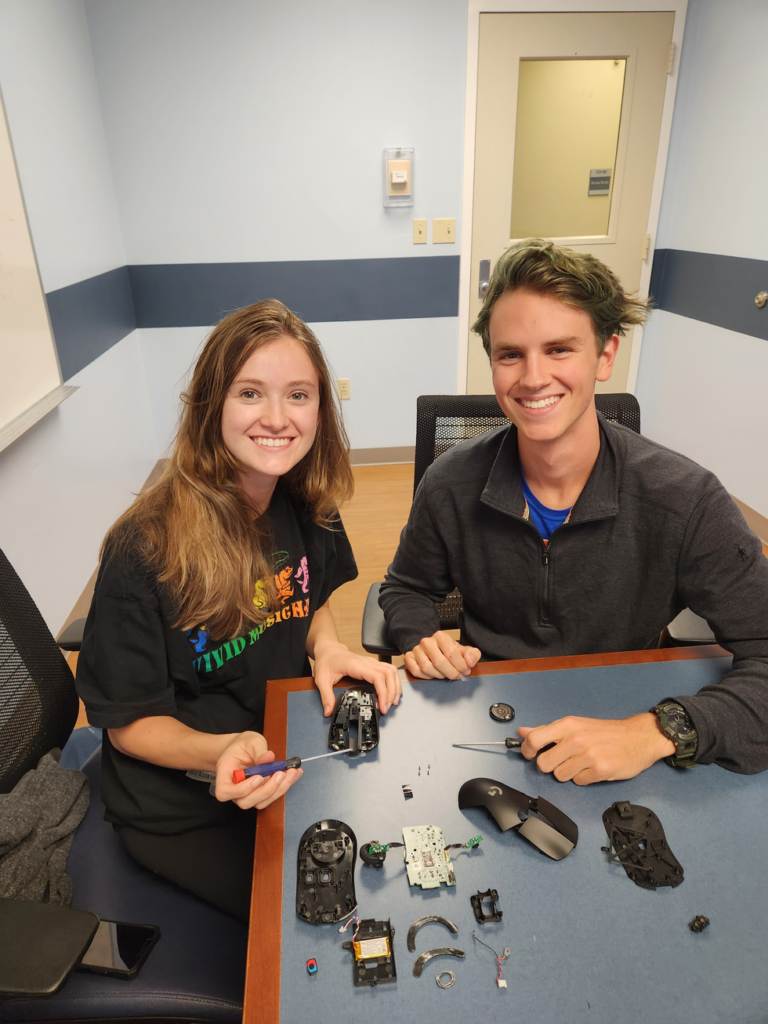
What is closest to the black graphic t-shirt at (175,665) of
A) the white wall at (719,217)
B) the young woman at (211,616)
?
the young woman at (211,616)

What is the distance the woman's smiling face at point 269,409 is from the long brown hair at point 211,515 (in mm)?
14

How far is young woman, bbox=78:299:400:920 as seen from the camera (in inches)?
37.7

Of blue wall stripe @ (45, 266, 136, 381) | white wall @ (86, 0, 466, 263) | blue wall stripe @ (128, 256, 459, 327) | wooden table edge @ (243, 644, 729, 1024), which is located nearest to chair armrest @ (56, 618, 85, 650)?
wooden table edge @ (243, 644, 729, 1024)

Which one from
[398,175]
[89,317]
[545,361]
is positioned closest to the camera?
[545,361]

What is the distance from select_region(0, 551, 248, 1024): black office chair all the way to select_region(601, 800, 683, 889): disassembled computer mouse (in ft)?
1.69

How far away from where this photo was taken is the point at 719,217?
3068mm

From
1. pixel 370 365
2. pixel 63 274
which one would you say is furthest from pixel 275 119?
pixel 63 274

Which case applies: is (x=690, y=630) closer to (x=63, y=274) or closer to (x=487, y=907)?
(x=487, y=907)

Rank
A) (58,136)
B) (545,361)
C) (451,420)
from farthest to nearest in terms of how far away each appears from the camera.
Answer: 1. (58,136)
2. (451,420)
3. (545,361)

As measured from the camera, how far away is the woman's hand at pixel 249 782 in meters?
0.80

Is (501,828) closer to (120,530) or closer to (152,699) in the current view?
(152,699)

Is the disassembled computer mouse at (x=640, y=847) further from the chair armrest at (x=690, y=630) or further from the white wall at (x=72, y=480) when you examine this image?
the white wall at (x=72, y=480)

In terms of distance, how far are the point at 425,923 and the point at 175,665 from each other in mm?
531

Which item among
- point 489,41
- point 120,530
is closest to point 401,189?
point 489,41
